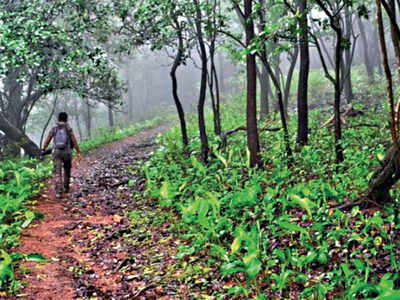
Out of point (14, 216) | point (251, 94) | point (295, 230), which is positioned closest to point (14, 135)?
point (14, 216)

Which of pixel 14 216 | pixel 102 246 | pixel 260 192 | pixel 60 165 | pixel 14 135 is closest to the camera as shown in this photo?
pixel 102 246

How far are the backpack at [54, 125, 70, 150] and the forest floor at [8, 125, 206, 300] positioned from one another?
126 cm

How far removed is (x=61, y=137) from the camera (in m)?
9.29

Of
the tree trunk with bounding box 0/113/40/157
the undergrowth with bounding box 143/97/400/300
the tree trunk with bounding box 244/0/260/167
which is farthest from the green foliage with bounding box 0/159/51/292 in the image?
the tree trunk with bounding box 244/0/260/167

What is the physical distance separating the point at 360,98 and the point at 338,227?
16803 mm

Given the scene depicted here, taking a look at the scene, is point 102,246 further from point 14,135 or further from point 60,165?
point 14,135

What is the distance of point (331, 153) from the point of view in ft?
30.3

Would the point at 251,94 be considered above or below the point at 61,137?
above

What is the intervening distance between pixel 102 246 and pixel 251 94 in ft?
15.5

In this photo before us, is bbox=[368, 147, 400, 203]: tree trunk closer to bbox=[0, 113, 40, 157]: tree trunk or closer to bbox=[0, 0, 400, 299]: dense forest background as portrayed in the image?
bbox=[0, 0, 400, 299]: dense forest background

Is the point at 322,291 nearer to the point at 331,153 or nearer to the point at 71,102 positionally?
the point at 331,153

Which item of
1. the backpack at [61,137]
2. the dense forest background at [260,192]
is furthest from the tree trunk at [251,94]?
the backpack at [61,137]

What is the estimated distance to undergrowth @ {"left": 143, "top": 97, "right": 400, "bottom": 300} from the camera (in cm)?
434

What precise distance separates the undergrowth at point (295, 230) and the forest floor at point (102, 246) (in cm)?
49
